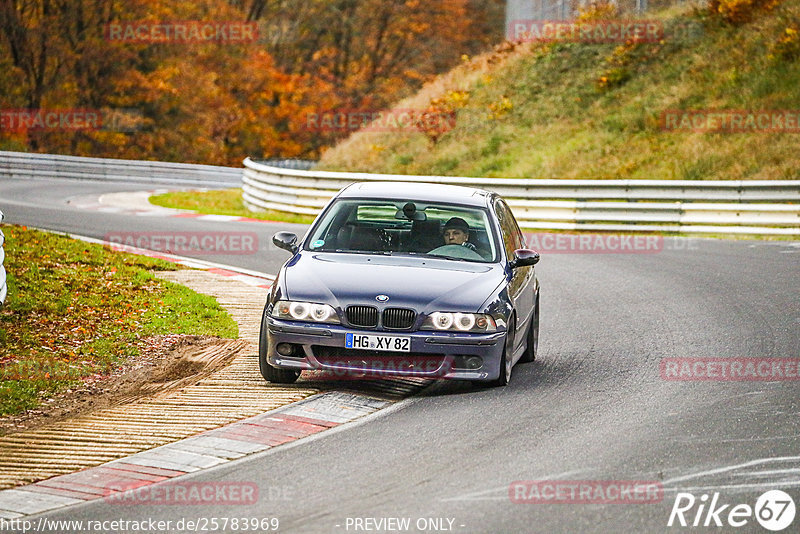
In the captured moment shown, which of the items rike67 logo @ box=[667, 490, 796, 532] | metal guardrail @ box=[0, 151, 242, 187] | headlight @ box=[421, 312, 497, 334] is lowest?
metal guardrail @ box=[0, 151, 242, 187]

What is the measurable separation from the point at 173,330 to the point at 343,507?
593cm

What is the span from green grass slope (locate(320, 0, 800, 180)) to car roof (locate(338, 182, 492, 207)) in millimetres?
17690

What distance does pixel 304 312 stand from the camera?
928 cm

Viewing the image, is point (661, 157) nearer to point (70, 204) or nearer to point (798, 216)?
point (798, 216)

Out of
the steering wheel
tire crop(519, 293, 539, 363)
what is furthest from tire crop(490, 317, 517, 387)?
tire crop(519, 293, 539, 363)

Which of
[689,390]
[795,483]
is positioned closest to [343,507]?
[795,483]

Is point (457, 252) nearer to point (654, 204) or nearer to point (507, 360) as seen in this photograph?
point (507, 360)

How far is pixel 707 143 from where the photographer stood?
29781 millimetres

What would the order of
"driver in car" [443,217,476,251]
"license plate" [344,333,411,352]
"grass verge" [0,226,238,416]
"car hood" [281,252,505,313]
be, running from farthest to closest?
"driver in car" [443,217,476,251], "grass verge" [0,226,238,416], "car hood" [281,252,505,313], "license plate" [344,333,411,352]

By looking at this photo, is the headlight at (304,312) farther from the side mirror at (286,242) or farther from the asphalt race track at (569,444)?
the side mirror at (286,242)

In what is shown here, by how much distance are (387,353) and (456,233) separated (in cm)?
173

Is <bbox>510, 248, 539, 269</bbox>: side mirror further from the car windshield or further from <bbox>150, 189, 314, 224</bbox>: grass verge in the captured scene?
<bbox>150, 189, 314, 224</bbox>: grass verge

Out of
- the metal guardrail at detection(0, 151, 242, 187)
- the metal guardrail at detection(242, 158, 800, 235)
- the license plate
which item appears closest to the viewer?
the license plate

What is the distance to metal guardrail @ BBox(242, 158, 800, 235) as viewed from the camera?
22906 mm
